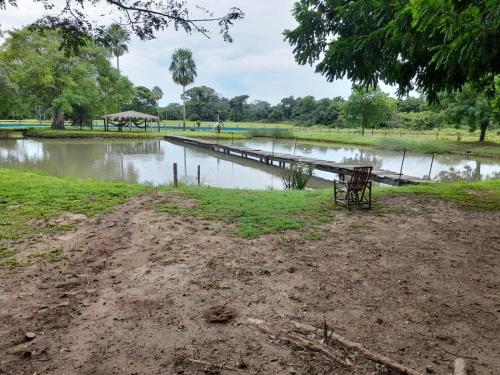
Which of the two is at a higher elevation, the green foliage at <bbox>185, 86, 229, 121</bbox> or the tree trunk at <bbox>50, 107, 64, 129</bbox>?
the green foliage at <bbox>185, 86, 229, 121</bbox>

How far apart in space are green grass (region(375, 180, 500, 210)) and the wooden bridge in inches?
78.9

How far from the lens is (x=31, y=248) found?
4.34 metres

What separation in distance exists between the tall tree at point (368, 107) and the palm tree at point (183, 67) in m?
21.7

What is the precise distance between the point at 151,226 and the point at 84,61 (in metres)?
32.6

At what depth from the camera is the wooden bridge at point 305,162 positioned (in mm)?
11516

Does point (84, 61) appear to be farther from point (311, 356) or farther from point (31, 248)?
point (311, 356)

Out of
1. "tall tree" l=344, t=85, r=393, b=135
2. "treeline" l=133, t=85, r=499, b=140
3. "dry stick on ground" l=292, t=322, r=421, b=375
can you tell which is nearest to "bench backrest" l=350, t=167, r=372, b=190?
"dry stick on ground" l=292, t=322, r=421, b=375

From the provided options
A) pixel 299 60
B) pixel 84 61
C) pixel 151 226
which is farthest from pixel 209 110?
pixel 151 226

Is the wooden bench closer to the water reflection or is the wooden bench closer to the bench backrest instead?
the bench backrest

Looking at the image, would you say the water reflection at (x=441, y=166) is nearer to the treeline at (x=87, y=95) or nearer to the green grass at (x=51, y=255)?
the treeline at (x=87, y=95)

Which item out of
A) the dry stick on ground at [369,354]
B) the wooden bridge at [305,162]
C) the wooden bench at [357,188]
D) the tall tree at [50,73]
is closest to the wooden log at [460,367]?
the dry stick on ground at [369,354]

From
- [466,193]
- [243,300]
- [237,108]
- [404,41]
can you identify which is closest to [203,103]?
[237,108]

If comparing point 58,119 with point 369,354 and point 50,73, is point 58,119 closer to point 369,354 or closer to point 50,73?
point 50,73

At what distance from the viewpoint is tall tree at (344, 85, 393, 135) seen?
34344mm
